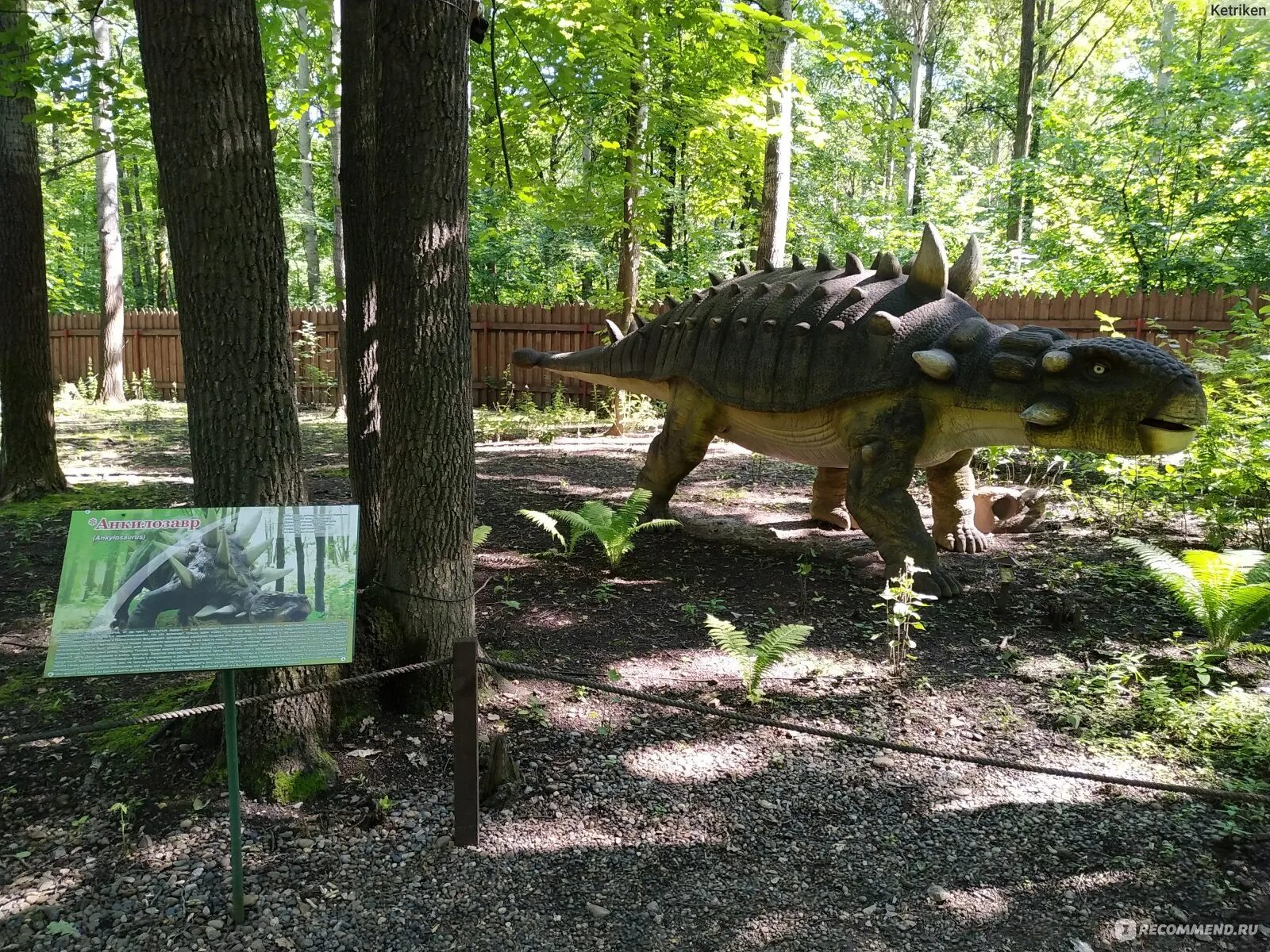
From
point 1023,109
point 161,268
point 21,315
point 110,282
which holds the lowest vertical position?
point 21,315

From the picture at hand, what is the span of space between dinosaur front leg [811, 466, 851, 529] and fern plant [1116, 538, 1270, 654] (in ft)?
9.05

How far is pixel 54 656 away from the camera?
209cm

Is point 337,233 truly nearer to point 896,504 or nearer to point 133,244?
point 896,504

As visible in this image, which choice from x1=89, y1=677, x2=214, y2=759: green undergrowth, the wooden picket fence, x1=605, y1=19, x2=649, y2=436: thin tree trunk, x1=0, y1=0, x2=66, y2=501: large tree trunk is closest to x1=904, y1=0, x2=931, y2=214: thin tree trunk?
the wooden picket fence

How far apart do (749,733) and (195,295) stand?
2676mm

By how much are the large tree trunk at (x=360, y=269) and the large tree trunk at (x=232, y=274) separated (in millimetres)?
879

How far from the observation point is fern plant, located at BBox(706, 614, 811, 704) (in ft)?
12.2

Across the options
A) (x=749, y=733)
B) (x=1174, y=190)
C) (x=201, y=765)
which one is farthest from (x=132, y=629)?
(x=1174, y=190)

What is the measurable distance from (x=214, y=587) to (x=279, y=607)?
6.8 inches

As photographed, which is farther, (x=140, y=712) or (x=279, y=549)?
(x=140, y=712)

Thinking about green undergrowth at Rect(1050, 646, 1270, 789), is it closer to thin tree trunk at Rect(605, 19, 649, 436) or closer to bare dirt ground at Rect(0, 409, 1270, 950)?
bare dirt ground at Rect(0, 409, 1270, 950)

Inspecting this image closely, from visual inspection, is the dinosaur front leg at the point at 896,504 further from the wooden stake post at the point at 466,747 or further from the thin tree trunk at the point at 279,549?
the thin tree trunk at the point at 279,549

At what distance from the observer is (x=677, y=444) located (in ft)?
21.0

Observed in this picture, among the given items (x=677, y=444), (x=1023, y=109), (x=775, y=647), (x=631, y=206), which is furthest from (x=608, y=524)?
(x=1023, y=109)
